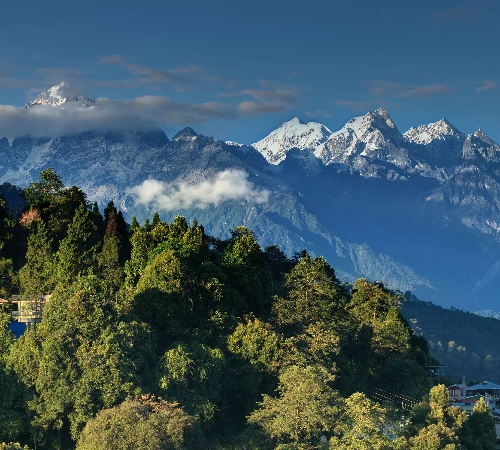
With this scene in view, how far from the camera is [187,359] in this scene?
51.2 m

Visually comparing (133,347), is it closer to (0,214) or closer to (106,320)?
(106,320)

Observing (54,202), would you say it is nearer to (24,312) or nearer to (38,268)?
(38,268)

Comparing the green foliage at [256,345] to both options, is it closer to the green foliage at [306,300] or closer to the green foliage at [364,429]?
the green foliage at [306,300]

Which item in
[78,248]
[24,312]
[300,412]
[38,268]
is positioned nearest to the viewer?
[300,412]

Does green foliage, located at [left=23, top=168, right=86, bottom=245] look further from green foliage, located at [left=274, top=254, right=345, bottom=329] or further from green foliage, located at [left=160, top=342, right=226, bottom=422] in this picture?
green foliage, located at [left=160, top=342, right=226, bottom=422]

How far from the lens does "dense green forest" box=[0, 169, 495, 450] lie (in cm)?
4756

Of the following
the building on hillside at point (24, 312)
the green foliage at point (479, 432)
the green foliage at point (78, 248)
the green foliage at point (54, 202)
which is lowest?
the green foliage at point (479, 432)

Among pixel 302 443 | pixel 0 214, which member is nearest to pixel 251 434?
pixel 302 443

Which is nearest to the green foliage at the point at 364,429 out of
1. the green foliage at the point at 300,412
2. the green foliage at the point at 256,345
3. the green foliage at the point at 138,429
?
the green foliage at the point at 300,412

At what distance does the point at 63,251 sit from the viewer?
66.8m

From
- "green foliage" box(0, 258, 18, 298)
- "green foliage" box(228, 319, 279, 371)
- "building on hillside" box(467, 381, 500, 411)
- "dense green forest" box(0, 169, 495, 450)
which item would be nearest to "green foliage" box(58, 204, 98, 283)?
"dense green forest" box(0, 169, 495, 450)

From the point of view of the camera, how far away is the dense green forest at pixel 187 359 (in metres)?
47.6

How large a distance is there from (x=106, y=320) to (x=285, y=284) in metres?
23.3

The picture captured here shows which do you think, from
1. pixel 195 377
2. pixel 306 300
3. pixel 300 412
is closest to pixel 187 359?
pixel 195 377
